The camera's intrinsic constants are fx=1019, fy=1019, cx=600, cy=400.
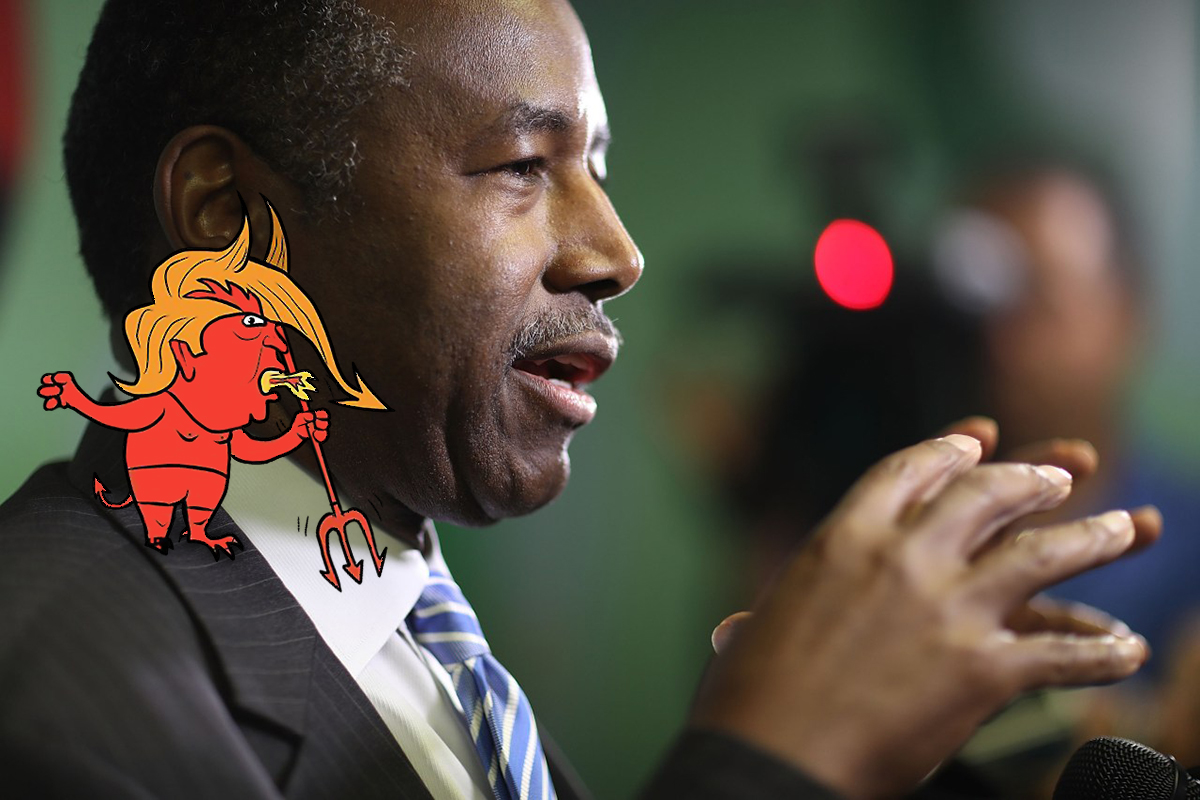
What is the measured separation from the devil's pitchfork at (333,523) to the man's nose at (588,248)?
0.71 feet

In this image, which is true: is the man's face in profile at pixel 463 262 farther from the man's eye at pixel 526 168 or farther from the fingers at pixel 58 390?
the fingers at pixel 58 390

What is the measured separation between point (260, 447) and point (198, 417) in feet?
0.18

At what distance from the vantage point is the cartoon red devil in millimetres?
752

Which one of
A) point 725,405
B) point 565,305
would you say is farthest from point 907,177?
point 565,305

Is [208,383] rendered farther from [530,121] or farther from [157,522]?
[530,121]

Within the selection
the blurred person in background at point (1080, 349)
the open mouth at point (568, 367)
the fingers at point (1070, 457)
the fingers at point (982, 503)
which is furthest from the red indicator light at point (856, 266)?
the fingers at point (982, 503)

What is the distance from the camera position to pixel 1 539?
2.30 ft

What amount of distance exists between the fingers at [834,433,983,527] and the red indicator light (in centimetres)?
167

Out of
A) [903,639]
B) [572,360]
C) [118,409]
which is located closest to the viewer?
[903,639]

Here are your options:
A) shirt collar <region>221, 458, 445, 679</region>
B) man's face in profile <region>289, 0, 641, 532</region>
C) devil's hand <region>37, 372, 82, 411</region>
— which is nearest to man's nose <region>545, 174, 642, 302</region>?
man's face in profile <region>289, 0, 641, 532</region>

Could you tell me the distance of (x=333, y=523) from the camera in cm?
80

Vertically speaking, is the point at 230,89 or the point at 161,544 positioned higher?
the point at 230,89

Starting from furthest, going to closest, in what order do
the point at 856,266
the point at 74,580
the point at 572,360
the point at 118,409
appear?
the point at 856,266 < the point at 572,360 < the point at 118,409 < the point at 74,580

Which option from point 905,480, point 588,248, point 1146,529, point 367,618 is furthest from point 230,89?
point 1146,529
